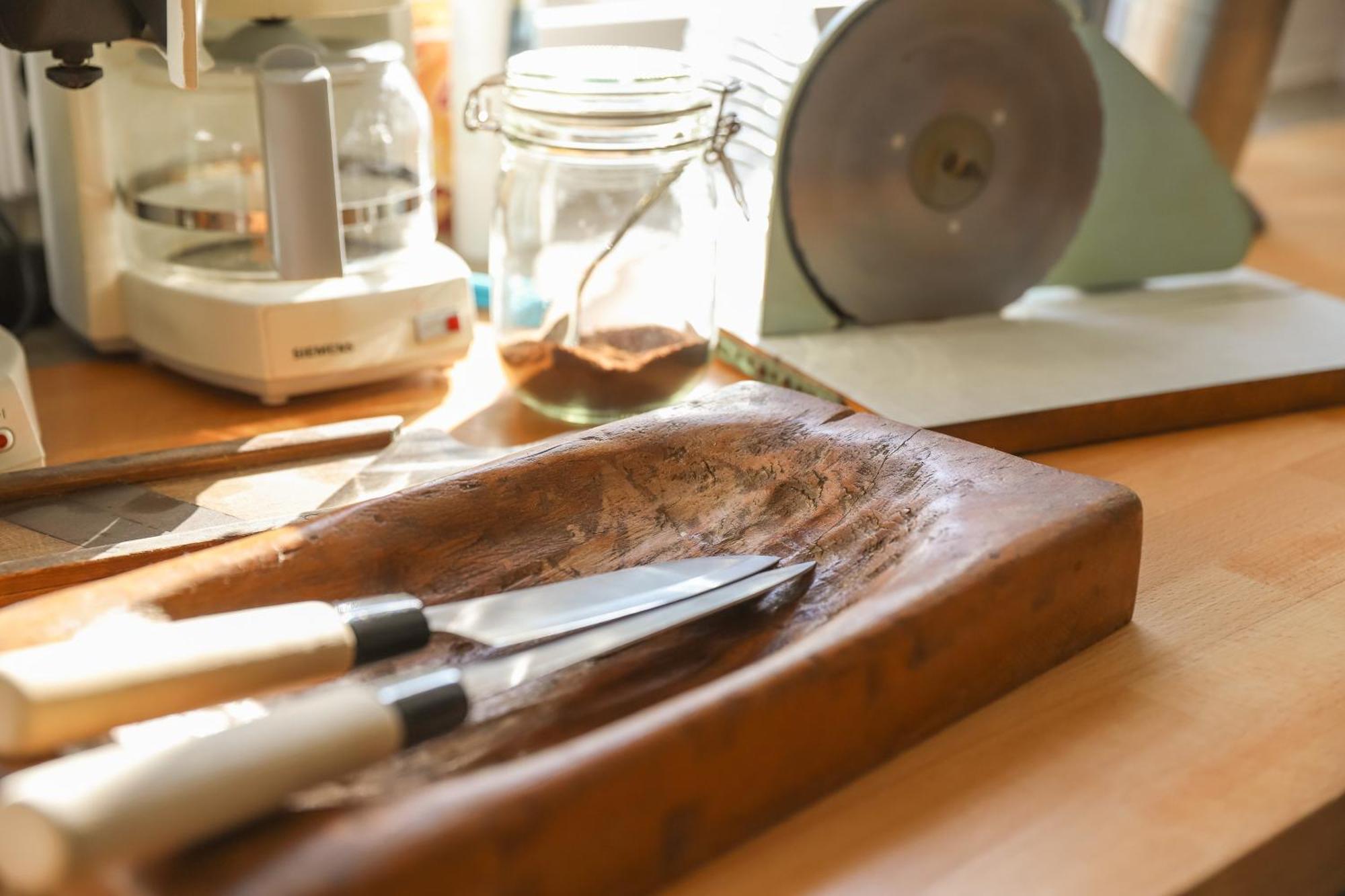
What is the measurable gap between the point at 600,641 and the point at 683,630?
0.19 feet

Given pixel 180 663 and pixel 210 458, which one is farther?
pixel 210 458

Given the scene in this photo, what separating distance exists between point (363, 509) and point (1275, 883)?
1.20ft

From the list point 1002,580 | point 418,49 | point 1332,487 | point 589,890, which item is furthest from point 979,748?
point 418,49

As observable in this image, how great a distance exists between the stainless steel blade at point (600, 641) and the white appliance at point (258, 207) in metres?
0.35

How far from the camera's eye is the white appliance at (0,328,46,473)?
0.66 m

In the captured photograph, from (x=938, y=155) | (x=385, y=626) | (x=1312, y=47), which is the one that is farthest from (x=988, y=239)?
(x=1312, y=47)

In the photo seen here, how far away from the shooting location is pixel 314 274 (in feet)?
2.38

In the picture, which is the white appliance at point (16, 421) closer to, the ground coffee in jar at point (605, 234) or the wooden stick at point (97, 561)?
the wooden stick at point (97, 561)

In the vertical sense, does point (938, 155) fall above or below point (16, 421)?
above

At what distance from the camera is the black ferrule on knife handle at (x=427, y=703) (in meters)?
0.38

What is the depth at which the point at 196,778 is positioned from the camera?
329 millimetres

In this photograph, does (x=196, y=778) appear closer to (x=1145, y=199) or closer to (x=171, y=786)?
(x=171, y=786)

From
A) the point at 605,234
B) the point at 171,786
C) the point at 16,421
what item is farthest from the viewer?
the point at 605,234

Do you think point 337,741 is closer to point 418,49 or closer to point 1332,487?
point 1332,487
